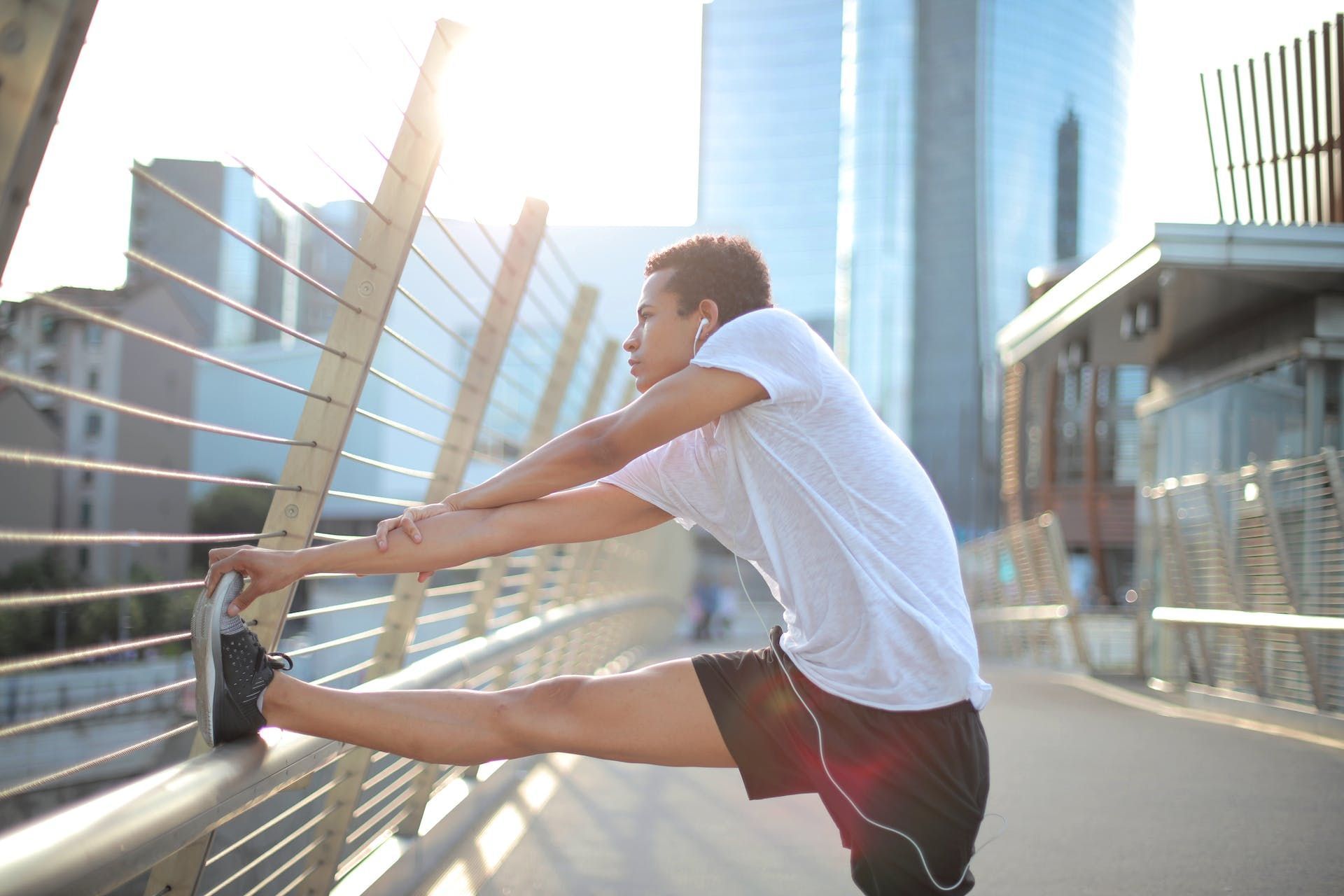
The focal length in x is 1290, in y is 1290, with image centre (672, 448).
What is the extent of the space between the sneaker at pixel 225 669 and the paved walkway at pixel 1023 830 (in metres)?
1.47

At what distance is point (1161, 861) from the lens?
4.16 m

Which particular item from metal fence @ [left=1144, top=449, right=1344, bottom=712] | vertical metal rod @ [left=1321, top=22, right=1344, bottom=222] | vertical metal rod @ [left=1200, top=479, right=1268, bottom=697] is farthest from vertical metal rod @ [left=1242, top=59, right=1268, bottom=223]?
vertical metal rod @ [left=1200, top=479, right=1268, bottom=697]

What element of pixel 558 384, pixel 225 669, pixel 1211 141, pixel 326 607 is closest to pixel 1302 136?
pixel 1211 141

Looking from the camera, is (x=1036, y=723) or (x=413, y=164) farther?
(x=1036, y=723)

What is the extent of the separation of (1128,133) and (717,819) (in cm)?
12139

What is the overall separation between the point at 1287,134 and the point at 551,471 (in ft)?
39.7

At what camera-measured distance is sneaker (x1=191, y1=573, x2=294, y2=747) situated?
7.27ft

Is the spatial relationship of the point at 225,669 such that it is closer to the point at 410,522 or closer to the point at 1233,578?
the point at 410,522

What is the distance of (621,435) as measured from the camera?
2498 mm

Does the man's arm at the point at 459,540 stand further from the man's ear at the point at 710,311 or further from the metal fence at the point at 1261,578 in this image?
the metal fence at the point at 1261,578

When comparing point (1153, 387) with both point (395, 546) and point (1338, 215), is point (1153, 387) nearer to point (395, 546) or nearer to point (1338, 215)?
point (1338, 215)

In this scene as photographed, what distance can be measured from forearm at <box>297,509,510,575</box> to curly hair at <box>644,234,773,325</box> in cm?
62

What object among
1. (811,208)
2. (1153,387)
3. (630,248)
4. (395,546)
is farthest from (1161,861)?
(811,208)

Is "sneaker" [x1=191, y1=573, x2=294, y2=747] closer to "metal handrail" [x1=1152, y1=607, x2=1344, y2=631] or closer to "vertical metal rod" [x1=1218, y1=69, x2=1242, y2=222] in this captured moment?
"metal handrail" [x1=1152, y1=607, x2=1344, y2=631]
